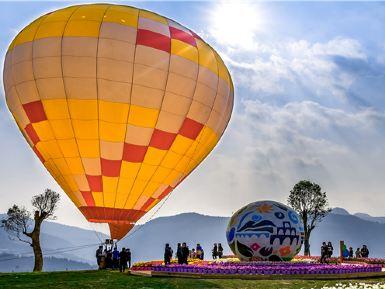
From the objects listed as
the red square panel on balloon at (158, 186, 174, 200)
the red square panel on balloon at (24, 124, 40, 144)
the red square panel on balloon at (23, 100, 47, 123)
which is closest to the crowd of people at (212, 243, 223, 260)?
the red square panel on balloon at (158, 186, 174, 200)

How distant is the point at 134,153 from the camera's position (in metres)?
28.8

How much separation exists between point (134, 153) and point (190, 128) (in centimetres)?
375

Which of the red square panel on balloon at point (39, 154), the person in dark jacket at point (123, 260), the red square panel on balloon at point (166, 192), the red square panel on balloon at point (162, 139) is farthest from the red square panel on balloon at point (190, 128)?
the red square panel on balloon at point (39, 154)

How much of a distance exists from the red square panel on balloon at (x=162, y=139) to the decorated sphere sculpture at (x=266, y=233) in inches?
262

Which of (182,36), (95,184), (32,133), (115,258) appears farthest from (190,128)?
(32,133)

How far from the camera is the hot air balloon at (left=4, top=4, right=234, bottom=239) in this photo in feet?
90.7

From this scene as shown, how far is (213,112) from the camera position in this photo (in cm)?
3122

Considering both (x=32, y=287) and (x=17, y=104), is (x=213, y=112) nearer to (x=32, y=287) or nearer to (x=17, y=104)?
(x=17, y=104)

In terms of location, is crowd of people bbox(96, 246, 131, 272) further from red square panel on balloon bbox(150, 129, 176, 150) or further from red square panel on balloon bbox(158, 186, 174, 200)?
red square panel on balloon bbox(150, 129, 176, 150)

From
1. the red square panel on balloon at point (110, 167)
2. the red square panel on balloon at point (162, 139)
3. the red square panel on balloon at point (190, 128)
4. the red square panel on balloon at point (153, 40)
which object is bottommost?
the red square panel on balloon at point (110, 167)

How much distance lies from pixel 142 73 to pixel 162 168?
5839 mm

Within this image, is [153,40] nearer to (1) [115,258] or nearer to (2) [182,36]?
(2) [182,36]

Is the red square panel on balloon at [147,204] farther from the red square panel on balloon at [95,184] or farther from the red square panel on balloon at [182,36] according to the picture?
the red square panel on balloon at [182,36]

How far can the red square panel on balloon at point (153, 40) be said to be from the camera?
2836 centimetres
